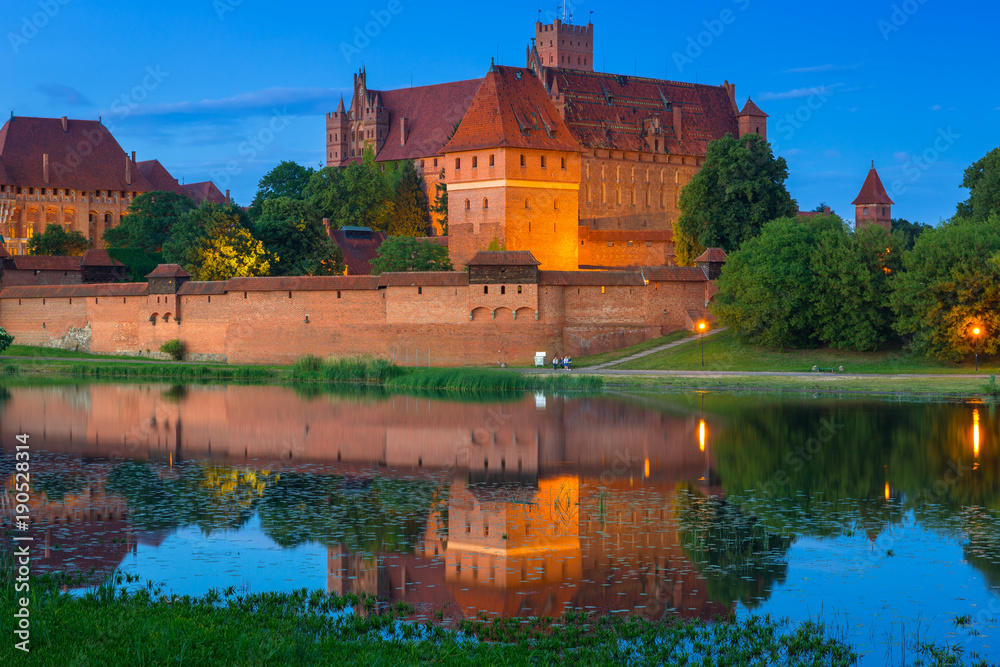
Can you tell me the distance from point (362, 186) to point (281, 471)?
5622cm

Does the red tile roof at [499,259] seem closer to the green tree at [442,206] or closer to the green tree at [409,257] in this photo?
the green tree at [409,257]

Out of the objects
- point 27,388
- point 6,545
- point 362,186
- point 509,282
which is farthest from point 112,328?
point 6,545

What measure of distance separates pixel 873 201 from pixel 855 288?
50125 mm

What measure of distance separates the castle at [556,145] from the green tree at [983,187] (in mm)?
14805

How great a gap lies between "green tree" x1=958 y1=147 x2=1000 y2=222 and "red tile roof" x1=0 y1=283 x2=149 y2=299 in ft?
123

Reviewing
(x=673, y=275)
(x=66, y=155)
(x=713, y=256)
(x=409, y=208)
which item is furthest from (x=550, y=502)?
(x=66, y=155)

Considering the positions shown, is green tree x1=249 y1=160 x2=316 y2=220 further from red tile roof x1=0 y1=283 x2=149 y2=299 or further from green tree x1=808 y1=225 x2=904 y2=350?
green tree x1=808 y1=225 x2=904 y2=350

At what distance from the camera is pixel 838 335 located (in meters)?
39.1

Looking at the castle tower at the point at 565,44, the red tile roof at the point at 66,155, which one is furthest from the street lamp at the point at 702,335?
the castle tower at the point at 565,44

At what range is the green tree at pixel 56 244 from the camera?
68438mm

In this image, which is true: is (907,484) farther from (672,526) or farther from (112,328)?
(112,328)

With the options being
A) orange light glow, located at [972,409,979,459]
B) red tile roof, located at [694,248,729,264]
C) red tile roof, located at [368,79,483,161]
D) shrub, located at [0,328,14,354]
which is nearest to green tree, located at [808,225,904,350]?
red tile roof, located at [694,248,729,264]

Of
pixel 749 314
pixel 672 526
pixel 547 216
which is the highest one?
pixel 547 216

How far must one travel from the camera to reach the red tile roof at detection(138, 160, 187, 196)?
291 feet
